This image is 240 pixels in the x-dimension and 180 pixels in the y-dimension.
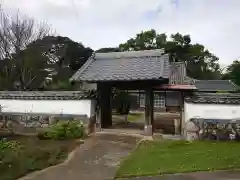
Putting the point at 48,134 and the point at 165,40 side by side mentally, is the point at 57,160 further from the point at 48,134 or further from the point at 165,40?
the point at 165,40

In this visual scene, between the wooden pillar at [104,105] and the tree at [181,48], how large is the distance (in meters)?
29.7

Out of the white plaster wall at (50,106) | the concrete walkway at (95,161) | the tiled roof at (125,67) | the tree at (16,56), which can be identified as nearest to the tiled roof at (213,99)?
the tiled roof at (125,67)

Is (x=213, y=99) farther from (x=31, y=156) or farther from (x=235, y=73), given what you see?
(x=235, y=73)

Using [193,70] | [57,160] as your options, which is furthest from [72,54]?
[57,160]

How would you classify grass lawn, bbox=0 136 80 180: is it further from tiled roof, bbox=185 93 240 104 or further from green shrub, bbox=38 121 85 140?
tiled roof, bbox=185 93 240 104

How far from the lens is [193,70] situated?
48.7 m

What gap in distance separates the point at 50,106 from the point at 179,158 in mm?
7599

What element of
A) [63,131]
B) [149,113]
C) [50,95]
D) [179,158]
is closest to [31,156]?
[63,131]

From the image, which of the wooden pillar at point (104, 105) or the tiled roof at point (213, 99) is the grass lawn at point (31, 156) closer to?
the wooden pillar at point (104, 105)

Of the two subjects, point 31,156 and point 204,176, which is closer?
A: point 204,176

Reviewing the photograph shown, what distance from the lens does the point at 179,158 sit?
921 cm

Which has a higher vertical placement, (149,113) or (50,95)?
(50,95)

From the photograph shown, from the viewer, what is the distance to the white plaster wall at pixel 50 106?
14.2m

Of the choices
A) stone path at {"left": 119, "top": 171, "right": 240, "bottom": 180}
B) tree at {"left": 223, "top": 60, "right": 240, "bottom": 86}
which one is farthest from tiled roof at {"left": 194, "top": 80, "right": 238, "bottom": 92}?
stone path at {"left": 119, "top": 171, "right": 240, "bottom": 180}
